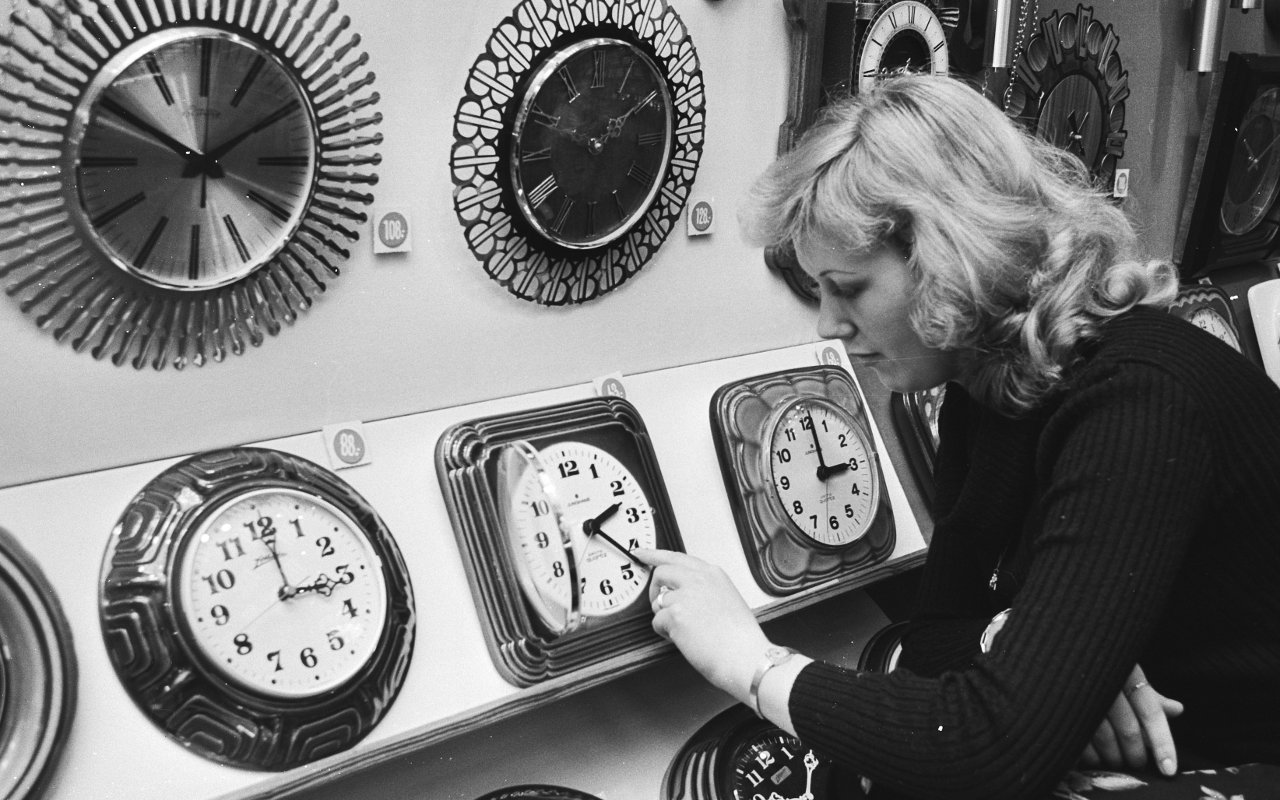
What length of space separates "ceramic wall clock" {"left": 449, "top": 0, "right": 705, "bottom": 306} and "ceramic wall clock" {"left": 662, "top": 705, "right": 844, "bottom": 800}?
0.71 metres

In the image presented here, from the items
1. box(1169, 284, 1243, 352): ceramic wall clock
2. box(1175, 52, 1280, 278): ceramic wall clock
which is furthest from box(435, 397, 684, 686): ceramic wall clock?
box(1175, 52, 1280, 278): ceramic wall clock

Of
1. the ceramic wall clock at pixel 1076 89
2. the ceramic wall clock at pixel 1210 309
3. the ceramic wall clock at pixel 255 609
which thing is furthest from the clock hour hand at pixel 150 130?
the ceramic wall clock at pixel 1210 309

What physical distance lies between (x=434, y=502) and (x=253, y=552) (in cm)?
28

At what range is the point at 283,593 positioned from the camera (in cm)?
132

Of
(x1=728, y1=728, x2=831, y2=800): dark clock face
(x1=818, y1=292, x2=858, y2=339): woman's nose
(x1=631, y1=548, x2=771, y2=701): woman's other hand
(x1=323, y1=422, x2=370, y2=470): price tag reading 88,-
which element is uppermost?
(x1=818, y1=292, x2=858, y2=339): woman's nose

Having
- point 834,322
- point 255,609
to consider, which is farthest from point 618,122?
point 255,609

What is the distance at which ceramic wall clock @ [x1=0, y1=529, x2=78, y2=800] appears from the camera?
1.15 meters

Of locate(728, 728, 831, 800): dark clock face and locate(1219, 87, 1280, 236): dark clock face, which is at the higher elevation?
locate(1219, 87, 1280, 236): dark clock face

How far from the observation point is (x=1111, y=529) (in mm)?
1152

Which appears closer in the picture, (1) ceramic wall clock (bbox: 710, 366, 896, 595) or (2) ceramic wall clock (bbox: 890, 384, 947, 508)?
(1) ceramic wall clock (bbox: 710, 366, 896, 595)

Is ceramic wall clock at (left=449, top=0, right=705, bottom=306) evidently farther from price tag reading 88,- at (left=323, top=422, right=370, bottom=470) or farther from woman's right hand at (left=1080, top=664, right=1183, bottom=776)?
woman's right hand at (left=1080, top=664, right=1183, bottom=776)

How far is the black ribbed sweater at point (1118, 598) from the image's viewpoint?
115 cm

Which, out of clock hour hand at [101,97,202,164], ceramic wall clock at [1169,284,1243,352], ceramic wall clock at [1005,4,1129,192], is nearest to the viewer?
clock hour hand at [101,97,202,164]

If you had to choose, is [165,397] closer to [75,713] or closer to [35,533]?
[35,533]
